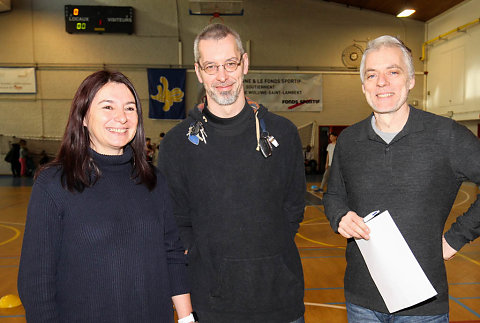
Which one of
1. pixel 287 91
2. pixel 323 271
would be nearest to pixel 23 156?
pixel 287 91

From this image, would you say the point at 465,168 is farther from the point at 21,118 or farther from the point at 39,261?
the point at 21,118

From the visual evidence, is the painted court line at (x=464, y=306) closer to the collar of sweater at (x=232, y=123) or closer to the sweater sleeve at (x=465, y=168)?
the sweater sleeve at (x=465, y=168)

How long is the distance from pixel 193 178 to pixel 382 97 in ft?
3.35

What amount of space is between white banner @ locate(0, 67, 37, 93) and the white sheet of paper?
692 inches

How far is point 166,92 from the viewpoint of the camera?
53.8ft

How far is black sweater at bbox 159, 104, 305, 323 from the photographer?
1.89m

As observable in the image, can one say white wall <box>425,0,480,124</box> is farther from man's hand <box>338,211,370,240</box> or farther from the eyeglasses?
the eyeglasses

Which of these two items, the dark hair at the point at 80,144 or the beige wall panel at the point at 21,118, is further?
the beige wall panel at the point at 21,118

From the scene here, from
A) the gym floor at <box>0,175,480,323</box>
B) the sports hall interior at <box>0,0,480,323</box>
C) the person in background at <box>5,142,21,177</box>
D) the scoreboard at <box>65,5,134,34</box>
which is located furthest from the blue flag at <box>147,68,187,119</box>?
the gym floor at <box>0,175,480,323</box>

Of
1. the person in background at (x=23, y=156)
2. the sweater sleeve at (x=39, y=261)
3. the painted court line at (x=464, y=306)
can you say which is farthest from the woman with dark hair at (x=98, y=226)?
the person in background at (x=23, y=156)

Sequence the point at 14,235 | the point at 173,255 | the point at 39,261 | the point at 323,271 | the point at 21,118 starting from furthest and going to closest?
the point at 21,118, the point at 14,235, the point at 323,271, the point at 173,255, the point at 39,261

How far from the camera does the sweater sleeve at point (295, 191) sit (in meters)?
2.11

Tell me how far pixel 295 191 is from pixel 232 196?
0.40 metres

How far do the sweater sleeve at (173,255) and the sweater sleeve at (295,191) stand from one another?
0.63 m
